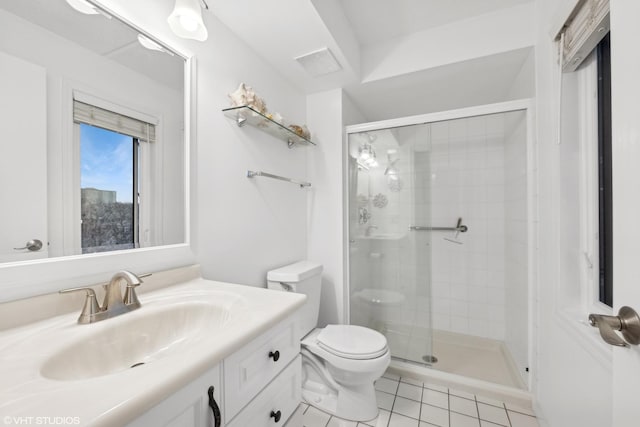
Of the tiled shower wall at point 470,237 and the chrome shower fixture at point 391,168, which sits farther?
the tiled shower wall at point 470,237

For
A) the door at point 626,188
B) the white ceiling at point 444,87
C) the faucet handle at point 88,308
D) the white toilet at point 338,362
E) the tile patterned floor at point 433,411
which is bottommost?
the tile patterned floor at point 433,411

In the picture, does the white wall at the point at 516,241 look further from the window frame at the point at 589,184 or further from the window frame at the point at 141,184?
the window frame at the point at 141,184

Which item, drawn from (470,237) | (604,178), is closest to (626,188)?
(604,178)

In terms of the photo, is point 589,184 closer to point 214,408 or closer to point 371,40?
point 214,408

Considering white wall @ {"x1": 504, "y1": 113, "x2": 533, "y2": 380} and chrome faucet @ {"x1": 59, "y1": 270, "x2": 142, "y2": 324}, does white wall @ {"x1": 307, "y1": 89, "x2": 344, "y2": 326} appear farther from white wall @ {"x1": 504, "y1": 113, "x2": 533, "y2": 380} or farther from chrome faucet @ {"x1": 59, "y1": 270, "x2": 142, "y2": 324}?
chrome faucet @ {"x1": 59, "y1": 270, "x2": 142, "y2": 324}

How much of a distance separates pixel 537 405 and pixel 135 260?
2.12 metres

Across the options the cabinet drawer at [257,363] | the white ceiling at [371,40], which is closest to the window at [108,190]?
the cabinet drawer at [257,363]

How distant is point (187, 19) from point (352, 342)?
5.54 ft

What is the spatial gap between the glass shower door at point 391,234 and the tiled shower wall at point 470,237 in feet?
0.86

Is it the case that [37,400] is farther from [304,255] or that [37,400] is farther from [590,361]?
[304,255]

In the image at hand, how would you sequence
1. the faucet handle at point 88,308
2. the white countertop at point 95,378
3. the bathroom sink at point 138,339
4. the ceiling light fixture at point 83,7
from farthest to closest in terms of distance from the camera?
the ceiling light fixture at point 83,7 < the faucet handle at point 88,308 < the bathroom sink at point 138,339 < the white countertop at point 95,378

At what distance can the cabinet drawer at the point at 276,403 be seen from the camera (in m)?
0.69

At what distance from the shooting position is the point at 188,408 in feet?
1.71

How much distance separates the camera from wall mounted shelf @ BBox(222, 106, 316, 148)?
1.35 meters
